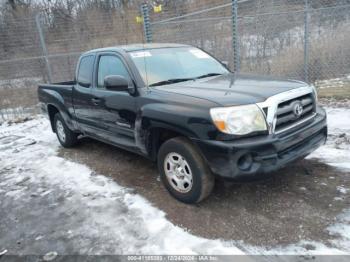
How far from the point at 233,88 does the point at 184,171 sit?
3.42 ft

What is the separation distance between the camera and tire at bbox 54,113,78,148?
5.96m

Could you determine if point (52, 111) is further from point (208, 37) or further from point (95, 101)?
point (208, 37)

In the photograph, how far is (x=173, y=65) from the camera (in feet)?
13.7

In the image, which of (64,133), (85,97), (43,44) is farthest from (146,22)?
(85,97)

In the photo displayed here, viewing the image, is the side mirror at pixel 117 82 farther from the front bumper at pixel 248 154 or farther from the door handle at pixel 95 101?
the front bumper at pixel 248 154

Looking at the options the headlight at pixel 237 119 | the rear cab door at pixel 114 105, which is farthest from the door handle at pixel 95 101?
the headlight at pixel 237 119

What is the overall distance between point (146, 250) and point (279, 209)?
1.45 m

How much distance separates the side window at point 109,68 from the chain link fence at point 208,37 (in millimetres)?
3869

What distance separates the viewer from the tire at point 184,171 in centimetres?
317

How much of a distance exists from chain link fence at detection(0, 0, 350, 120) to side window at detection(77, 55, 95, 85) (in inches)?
147

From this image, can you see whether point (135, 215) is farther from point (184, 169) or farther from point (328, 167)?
point (328, 167)

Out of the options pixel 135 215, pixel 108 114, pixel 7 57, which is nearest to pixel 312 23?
pixel 108 114

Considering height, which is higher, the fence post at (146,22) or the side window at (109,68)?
the fence post at (146,22)

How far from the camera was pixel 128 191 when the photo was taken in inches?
159
